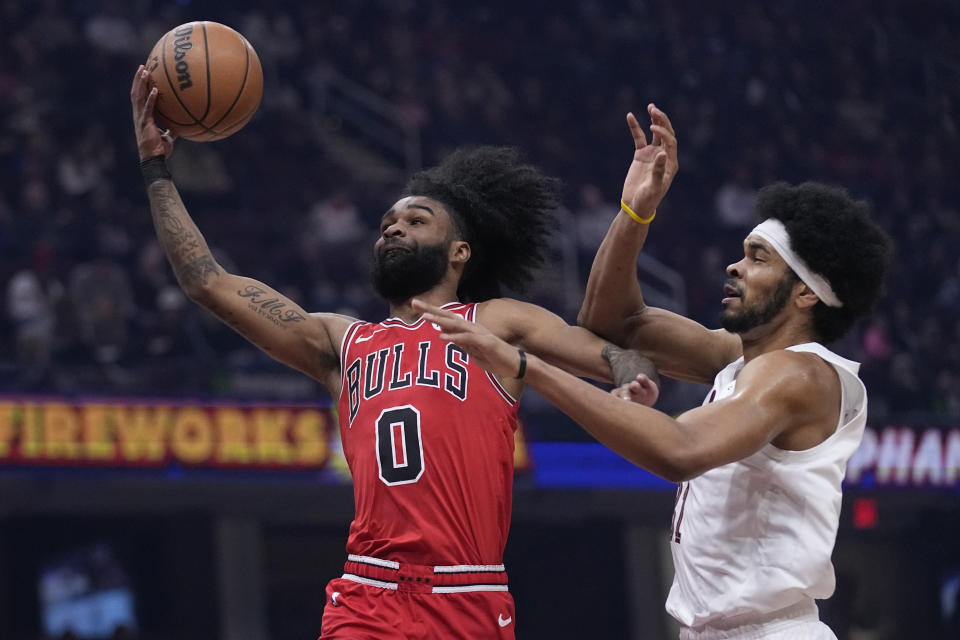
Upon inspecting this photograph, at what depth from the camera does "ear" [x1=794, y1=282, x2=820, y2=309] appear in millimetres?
3844

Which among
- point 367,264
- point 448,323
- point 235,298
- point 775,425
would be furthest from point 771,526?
point 367,264

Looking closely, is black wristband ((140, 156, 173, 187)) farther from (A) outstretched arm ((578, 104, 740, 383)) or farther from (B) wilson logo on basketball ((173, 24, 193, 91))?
(A) outstretched arm ((578, 104, 740, 383))

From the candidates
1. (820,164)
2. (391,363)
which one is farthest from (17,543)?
(820,164)

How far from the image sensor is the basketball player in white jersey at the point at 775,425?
3.45 meters

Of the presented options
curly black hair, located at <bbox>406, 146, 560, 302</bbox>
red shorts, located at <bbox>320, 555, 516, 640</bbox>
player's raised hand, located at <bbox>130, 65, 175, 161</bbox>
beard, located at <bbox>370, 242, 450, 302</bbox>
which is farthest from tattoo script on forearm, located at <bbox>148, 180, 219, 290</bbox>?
red shorts, located at <bbox>320, 555, 516, 640</bbox>

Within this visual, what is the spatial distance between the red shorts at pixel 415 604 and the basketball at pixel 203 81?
163 centimetres

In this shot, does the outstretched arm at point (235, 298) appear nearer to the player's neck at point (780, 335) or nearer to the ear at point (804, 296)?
the player's neck at point (780, 335)

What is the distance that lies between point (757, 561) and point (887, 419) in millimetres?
8528

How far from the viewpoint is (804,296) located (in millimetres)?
3846

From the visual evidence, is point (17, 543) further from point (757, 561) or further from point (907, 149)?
point (907, 149)

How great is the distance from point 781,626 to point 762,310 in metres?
0.88

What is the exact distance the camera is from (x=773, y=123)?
53.3 ft

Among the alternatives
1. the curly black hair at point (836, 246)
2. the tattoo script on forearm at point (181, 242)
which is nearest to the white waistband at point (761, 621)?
the curly black hair at point (836, 246)

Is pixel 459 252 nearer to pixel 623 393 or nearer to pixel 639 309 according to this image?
pixel 639 309
